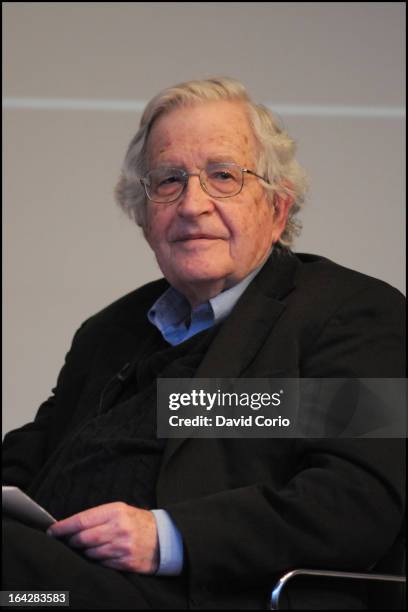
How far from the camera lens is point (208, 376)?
7.42 ft

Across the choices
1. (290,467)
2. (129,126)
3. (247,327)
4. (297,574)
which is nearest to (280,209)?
(247,327)

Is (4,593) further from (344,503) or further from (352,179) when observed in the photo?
(352,179)

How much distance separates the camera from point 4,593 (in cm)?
188

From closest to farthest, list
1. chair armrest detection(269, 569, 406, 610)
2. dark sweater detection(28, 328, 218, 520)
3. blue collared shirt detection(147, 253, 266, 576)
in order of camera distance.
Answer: chair armrest detection(269, 569, 406, 610) → dark sweater detection(28, 328, 218, 520) → blue collared shirt detection(147, 253, 266, 576)

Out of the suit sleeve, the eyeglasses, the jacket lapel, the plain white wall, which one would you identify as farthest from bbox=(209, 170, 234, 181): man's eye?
the plain white wall

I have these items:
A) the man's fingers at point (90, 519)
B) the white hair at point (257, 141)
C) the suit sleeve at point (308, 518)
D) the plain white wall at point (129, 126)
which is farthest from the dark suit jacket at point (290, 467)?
the plain white wall at point (129, 126)

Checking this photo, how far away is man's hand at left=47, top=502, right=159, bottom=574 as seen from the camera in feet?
6.54

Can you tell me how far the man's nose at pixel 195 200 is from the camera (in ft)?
8.28

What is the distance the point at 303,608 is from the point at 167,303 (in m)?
0.95

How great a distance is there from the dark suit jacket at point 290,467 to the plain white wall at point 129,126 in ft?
4.59

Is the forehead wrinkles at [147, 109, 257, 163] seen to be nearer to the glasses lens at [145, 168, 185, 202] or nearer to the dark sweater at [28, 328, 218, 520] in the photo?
the glasses lens at [145, 168, 185, 202]

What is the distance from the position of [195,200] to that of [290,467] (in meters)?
0.68

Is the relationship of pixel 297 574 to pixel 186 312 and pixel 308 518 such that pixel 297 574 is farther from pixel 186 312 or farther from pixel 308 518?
pixel 186 312

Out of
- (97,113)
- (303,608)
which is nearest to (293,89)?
(97,113)
